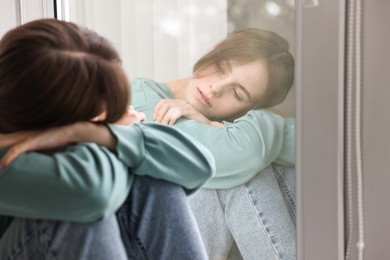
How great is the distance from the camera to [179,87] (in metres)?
1.50

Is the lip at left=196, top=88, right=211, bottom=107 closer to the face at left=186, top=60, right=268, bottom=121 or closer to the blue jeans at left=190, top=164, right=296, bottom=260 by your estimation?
the face at left=186, top=60, right=268, bottom=121

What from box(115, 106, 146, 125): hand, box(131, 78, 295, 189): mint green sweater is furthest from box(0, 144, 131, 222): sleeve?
box(131, 78, 295, 189): mint green sweater

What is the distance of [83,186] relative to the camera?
2.68ft

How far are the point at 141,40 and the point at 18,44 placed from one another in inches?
29.1

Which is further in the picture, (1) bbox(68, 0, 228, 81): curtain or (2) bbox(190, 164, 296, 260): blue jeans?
(1) bbox(68, 0, 228, 81): curtain

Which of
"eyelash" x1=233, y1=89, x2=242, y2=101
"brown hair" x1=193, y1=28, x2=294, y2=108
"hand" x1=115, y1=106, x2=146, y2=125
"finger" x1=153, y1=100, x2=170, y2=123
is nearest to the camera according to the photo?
"hand" x1=115, y1=106, x2=146, y2=125

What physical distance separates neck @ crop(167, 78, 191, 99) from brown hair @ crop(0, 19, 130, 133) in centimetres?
59

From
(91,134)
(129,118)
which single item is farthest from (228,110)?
(91,134)

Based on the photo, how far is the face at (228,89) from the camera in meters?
1.32

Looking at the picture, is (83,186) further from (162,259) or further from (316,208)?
(316,208)

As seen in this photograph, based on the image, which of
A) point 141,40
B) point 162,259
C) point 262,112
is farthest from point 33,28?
point 141,40

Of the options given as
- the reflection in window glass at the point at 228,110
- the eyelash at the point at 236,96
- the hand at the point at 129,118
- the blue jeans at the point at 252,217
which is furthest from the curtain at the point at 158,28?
the hand at the point at 129,118

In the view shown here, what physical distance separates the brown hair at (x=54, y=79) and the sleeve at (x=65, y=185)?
62 millimetres

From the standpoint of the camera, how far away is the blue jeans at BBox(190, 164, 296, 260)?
4.17ft
